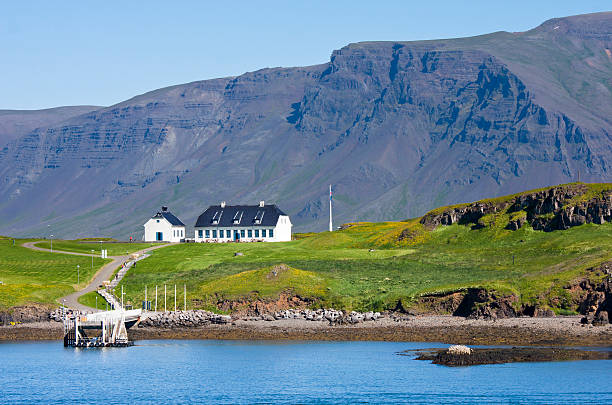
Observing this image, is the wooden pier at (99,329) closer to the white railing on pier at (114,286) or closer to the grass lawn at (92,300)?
the white railing on pier at (114,286)

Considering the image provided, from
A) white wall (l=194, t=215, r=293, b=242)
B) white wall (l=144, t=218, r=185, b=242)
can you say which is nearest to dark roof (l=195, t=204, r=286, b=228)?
white wall (l=194, t=215, r=293, b=242)

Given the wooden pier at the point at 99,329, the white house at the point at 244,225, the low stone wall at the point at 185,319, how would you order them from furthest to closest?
the white house at the point at 244,225 → the low stone wall at the point at 185,319 → the wooden pier at the point at 99,329

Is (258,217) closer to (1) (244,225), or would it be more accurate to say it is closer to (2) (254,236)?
(1) (244,225)

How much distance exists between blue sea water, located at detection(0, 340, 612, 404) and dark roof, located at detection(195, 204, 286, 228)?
310ft

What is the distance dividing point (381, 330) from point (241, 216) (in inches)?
3693

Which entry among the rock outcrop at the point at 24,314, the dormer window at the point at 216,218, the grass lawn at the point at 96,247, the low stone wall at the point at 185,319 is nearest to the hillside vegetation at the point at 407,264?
the low stone wall at the point at 185,319

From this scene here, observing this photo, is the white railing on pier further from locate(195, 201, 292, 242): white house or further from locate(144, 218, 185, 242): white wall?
locate(144, 218, 185, 242): white wall

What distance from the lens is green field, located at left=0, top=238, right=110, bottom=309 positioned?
114 m

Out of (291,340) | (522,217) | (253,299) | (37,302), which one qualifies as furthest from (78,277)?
(522,217)

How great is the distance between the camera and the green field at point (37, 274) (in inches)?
4496

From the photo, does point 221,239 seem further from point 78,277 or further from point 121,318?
point 121,318

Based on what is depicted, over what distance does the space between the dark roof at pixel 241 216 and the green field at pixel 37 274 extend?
41.0 metres

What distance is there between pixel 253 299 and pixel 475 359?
1406 inches

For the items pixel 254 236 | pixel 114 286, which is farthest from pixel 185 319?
pixel 254 236
